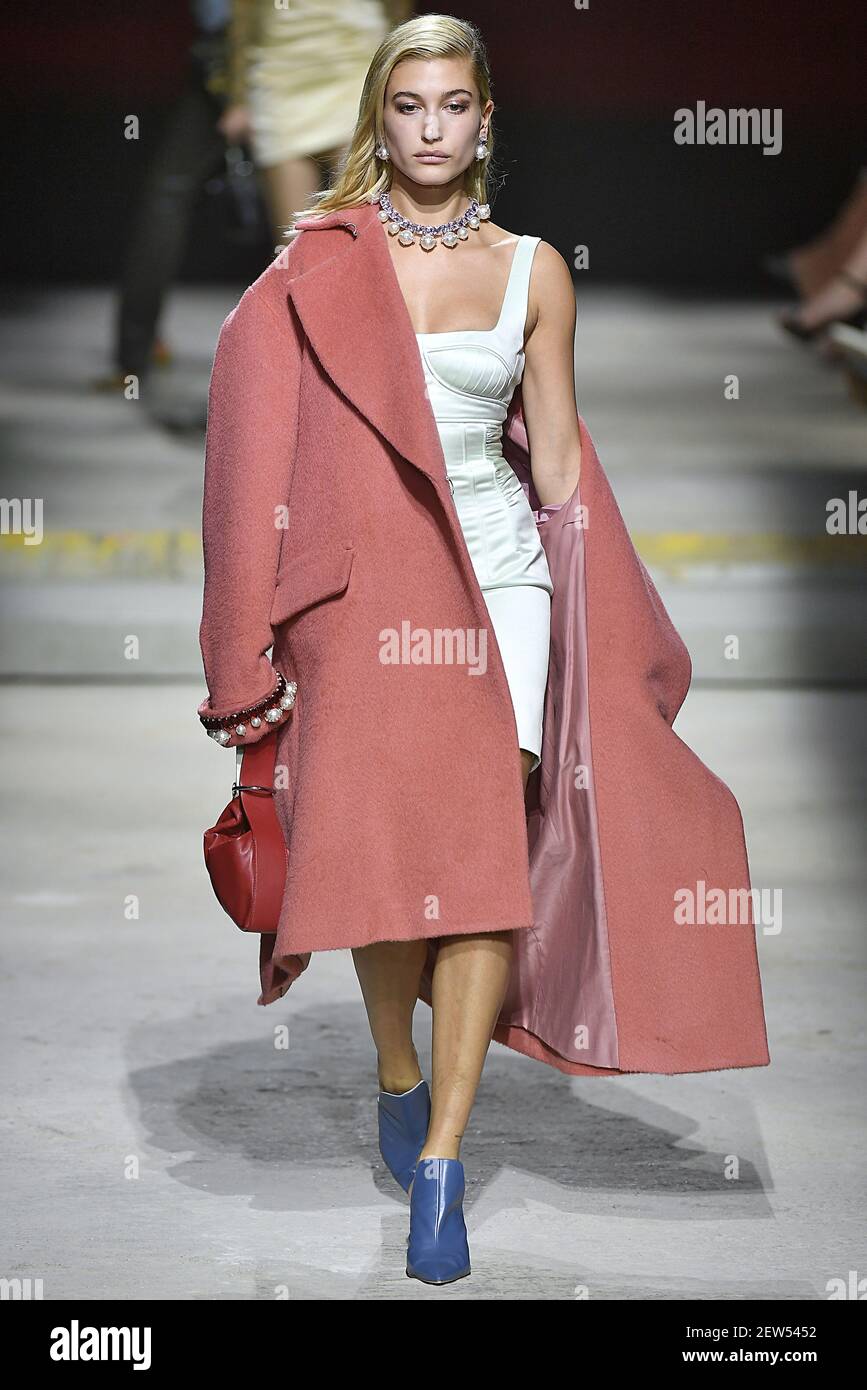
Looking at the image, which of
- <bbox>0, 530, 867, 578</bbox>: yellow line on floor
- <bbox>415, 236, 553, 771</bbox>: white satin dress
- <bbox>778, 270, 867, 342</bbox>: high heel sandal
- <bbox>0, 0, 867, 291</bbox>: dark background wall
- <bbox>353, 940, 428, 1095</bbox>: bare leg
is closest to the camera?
<bbox>415, 236, 553, 771</bbox>: white satin dress

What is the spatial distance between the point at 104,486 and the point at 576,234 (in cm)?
374

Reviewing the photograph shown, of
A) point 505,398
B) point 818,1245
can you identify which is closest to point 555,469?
point 505,398

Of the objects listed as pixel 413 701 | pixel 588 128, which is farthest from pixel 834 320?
pixel 413 701

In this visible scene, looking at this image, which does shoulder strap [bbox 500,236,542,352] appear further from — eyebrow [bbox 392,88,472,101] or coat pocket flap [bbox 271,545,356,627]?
coat pocket flap [bbox 271,545,356,627]

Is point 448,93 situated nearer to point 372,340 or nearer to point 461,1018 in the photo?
point 372,340

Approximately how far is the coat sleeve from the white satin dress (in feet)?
0.60

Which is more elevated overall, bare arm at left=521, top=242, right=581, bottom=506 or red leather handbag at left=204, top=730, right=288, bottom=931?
bare arm at left=521, top=242, right=581, bottom=506

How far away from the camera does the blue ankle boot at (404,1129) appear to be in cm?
307

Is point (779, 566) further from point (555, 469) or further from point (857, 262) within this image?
point (555, 469)

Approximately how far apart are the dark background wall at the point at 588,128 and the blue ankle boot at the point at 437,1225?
7178 mm

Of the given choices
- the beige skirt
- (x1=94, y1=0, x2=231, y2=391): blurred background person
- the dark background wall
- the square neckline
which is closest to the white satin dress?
the square neckline

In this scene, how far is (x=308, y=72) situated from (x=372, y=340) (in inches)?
178

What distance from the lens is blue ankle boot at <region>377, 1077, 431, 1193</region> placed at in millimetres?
3070

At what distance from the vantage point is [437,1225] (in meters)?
2.76
